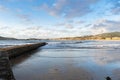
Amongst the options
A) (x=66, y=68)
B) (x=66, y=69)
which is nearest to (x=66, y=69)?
(x=66, y=69)

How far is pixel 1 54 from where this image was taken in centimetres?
998

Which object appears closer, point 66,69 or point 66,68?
point 66,69

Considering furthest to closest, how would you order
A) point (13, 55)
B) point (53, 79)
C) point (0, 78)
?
point (13, 55)
point (53, 79)
point (0, 78)

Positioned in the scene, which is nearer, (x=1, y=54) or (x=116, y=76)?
(x=1, y=54)

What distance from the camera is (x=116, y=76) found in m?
12.3

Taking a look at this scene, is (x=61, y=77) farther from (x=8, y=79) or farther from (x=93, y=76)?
(x=8, y=79)

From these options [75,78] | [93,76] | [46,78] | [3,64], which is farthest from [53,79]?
[3,64]

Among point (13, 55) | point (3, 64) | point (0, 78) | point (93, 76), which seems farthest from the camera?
point (13, 55)

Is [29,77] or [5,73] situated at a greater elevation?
[5,73]

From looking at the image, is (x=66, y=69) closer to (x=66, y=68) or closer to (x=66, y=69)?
(x=66, y=69)

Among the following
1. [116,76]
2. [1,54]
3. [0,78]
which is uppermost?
[1,54]

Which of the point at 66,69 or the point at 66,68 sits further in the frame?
the point at 66,68

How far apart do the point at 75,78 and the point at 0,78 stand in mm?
4523

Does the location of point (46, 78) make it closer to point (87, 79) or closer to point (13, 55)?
point (87, 79)
